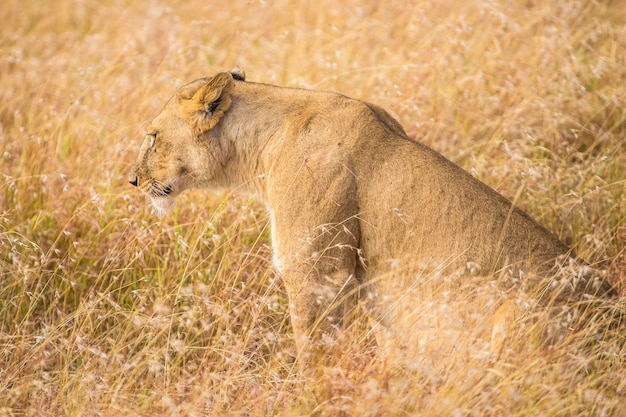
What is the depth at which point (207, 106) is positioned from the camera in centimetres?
445

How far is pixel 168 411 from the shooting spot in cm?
359

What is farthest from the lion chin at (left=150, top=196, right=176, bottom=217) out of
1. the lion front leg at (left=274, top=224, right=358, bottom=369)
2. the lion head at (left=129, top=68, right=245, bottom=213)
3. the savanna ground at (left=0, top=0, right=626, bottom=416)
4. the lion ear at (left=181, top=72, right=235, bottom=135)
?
the lion front leg at (left=274, top=224, right=358, bottom=369)

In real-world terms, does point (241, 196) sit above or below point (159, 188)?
below

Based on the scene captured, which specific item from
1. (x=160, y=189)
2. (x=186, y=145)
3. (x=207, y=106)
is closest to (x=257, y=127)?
(x=207, y=106)

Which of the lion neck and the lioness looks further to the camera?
the lion neck

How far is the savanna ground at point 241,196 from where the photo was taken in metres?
3.61

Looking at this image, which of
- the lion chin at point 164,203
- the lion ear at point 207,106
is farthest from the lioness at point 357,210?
the lion chin at point 164,203

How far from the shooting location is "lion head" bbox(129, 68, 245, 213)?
4461 mm

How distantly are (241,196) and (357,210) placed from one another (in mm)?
1431

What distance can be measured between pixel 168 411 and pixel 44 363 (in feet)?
2.53

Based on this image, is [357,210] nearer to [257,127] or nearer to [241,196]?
[257,127]

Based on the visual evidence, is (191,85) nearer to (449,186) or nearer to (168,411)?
(449,186)

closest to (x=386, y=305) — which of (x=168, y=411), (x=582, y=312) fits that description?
(x=582, y=312)

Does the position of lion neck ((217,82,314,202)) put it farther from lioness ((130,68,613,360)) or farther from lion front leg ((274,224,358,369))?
lion front leg ((274,224,358,369))
